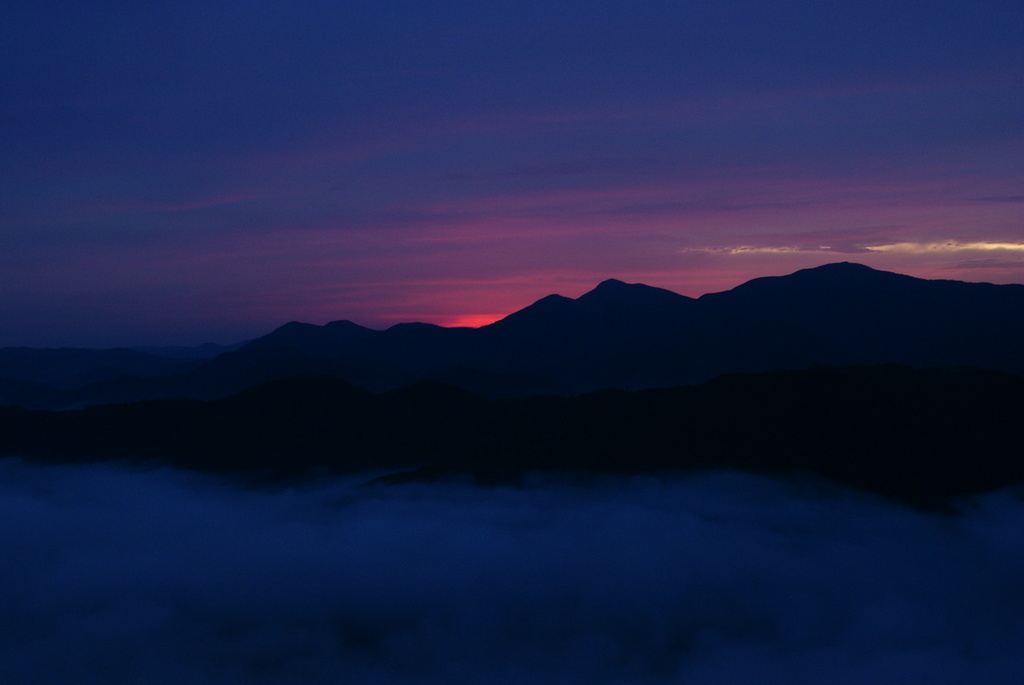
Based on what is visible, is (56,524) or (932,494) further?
(56,524)

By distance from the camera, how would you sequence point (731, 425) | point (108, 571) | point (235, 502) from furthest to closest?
point (235, 502) → point (108, 571) → point (731, 425)

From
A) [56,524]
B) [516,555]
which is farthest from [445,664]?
[56,524]

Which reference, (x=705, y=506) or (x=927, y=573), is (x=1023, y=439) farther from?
(x=705, y=506)

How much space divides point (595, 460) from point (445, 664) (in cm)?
2495

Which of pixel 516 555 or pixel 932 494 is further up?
pixel 932 494

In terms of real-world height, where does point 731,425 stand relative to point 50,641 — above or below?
above

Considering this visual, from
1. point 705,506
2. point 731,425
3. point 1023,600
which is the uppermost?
point 731,425

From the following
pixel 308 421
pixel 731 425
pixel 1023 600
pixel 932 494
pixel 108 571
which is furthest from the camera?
pixel 308 421

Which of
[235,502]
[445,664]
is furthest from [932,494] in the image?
[235,502]

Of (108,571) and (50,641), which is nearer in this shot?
(50,641)

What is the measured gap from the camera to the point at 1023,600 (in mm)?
62406

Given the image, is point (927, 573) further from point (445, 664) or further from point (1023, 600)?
point (445, 664)

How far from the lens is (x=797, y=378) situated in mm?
77062

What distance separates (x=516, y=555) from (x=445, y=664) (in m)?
14.9
